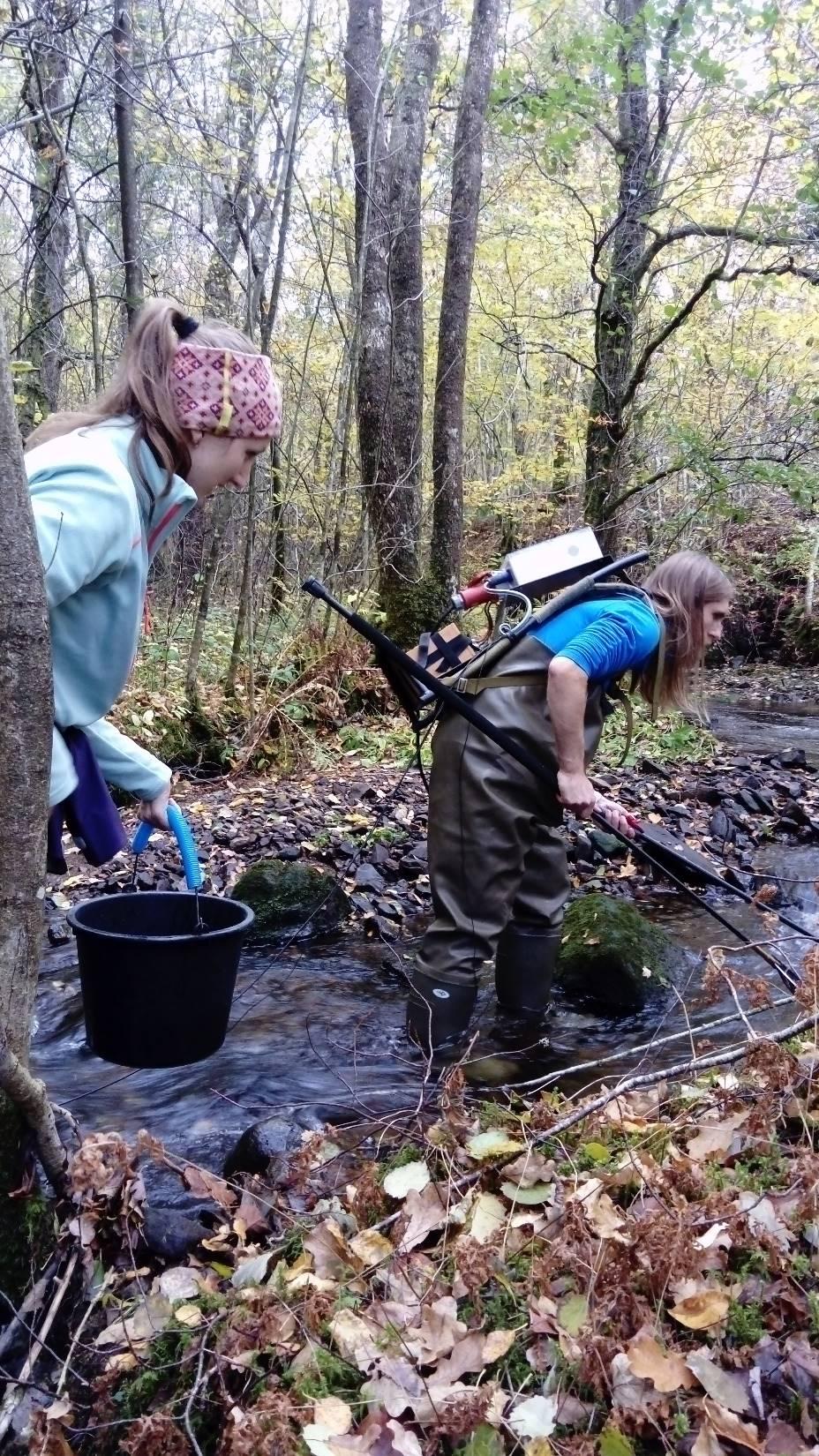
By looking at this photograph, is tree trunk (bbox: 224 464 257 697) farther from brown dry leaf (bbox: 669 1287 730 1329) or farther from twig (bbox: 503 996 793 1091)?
brown dry leaf (bbox: 669 1287 730 1329)

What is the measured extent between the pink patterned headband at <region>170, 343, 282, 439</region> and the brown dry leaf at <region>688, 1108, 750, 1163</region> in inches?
80.8

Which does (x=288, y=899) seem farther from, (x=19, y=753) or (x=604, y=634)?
(x=19, y=753)

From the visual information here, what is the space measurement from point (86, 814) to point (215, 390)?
3.47ft

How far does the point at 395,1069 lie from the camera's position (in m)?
3.80

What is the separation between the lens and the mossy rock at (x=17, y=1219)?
85.7 inches

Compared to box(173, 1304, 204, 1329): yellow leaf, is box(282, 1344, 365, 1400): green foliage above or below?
above

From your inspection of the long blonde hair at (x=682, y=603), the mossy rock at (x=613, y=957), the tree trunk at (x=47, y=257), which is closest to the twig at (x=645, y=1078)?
the long blonde hair at (x=682, y=603)

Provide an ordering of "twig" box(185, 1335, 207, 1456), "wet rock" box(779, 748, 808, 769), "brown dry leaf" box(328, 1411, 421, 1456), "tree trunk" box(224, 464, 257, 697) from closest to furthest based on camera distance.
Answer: "brown dry leaf" box(328, 1411, 421, 1456), "twig" box(185, 1335, 207, 1456), "tree trunk" box(224, 464, 257, 697), "wet rock" box(779, 748, 808, 769)

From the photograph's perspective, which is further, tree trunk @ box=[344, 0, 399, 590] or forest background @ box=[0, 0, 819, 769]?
tree trunk @ box=[344, 0, 399, 590]

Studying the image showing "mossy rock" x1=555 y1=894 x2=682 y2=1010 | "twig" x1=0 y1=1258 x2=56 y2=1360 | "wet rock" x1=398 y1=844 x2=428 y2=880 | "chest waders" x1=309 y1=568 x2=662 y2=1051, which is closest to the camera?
"twig" x1=0 y1=1258 x2=56 y2=1360

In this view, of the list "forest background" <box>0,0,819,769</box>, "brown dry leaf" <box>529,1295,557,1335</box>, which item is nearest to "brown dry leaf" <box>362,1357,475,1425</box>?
"brown dry leaf" <box>529,1295,557,1335</box>

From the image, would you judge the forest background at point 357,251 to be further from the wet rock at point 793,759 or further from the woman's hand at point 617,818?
the woman's hand at point 617,818

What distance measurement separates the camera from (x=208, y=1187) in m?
2.62

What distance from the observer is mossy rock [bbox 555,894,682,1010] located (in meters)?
4.56
